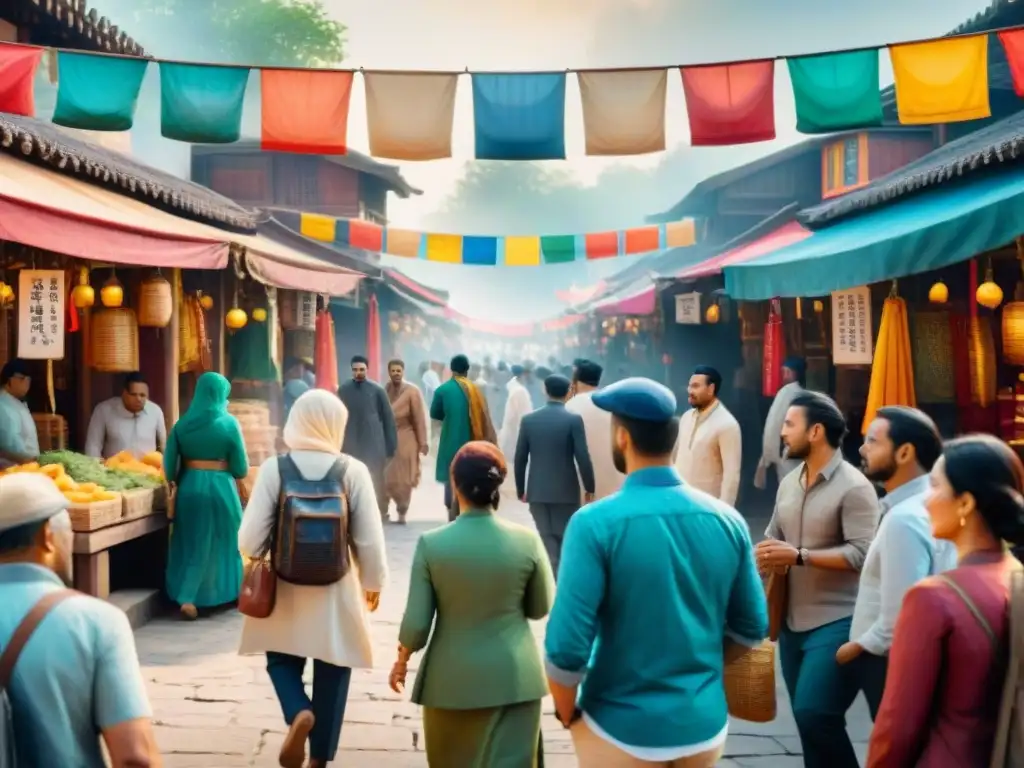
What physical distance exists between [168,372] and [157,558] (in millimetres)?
2674

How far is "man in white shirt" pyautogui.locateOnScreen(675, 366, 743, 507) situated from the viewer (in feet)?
25.8

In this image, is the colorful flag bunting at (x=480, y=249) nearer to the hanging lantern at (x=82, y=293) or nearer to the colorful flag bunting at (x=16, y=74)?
the colorful flag bunting at (x=16, y=74)

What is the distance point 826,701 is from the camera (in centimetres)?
459

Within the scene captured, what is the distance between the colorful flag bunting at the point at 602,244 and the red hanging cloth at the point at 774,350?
1038 cm

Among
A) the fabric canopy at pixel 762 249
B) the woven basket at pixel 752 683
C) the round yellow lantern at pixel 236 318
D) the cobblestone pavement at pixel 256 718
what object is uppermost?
the fabric canopy at pixel 762 249

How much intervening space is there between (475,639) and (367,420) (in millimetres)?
9216

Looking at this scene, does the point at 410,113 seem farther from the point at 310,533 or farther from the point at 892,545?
the point at 892,545

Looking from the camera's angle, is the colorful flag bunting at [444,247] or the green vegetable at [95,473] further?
the colorful flag bunting at [444,247]

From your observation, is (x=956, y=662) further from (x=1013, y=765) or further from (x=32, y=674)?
(x=32, y=674)

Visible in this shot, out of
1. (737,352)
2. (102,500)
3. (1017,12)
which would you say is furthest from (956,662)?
(737,352)

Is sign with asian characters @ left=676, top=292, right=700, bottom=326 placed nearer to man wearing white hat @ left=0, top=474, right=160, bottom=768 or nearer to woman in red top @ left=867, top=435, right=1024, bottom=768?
woman in red top @ left=867, top=435, right=1024, bottom=768

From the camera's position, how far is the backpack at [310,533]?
5.40m

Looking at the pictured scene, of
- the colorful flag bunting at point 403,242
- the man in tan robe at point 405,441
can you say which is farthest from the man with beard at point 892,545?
the colorful flag bunting at point 403,242

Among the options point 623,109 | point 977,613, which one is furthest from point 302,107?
point 977,613
